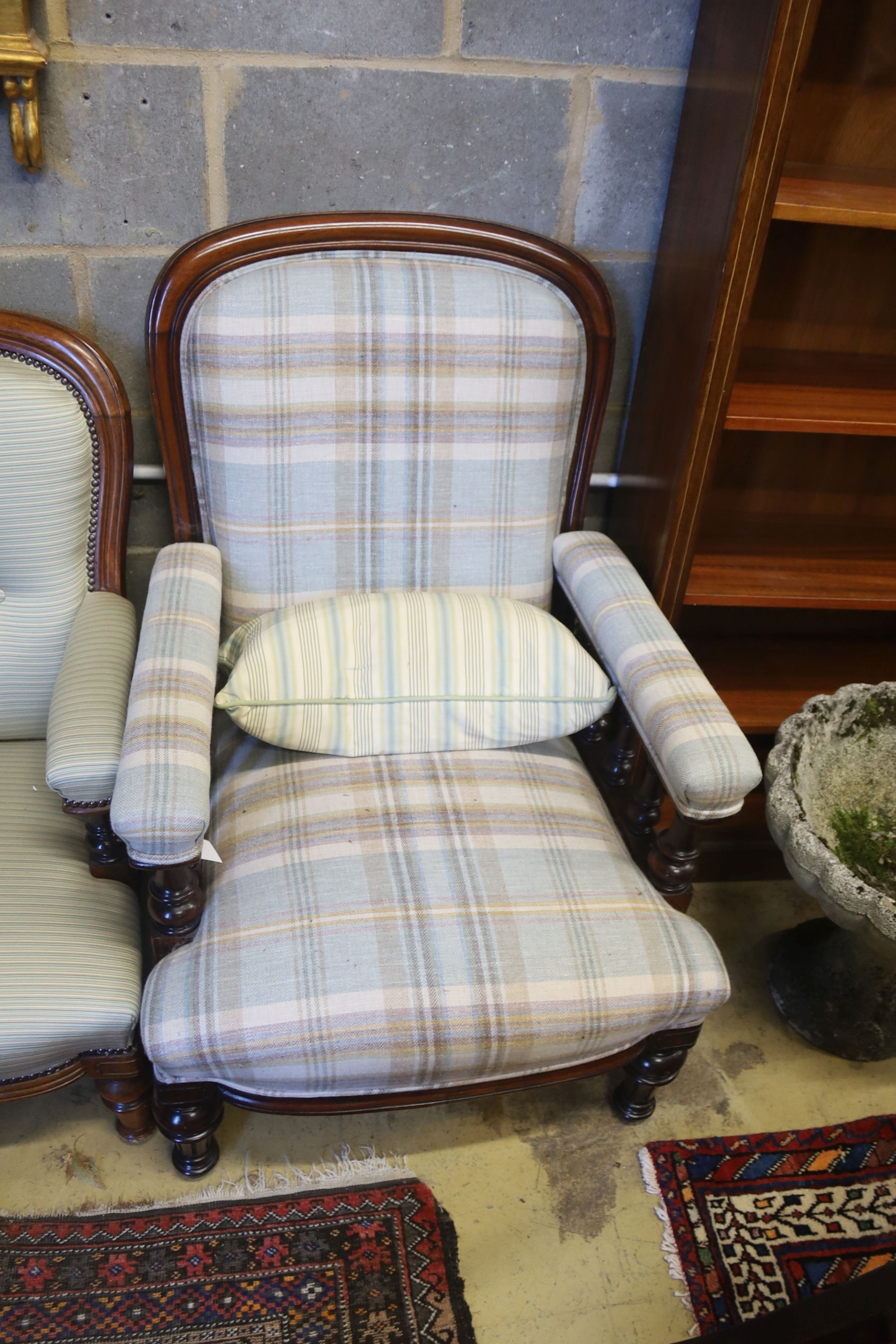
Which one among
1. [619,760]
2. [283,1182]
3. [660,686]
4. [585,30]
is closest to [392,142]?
[585,30]

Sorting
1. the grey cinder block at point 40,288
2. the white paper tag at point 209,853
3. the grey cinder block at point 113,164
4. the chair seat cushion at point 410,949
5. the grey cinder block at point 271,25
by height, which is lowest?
the chair seat cushion at point 410,949

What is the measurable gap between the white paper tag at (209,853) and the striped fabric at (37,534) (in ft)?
1.07

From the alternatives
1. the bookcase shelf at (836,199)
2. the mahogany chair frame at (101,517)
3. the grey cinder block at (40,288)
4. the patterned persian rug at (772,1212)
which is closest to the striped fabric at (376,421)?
the mahogany chair frame at (101,517)

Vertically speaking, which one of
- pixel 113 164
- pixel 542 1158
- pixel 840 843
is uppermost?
pixel 113 164

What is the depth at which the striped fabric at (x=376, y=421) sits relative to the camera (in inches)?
51.6

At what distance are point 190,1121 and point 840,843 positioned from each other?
37.4 inches

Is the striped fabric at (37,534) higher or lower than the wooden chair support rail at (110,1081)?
higher

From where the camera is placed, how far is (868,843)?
1.42 m

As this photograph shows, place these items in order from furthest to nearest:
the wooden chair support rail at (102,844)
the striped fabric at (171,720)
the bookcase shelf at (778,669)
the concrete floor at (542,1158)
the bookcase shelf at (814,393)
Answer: the bookcase shelf at (778,669), the bookcase shelf at (814,393), the concrete floor at (542,1158), the wooden chair support rail at (102,844), the striped fabric at (171,720)

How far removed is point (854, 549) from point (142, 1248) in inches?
57.1

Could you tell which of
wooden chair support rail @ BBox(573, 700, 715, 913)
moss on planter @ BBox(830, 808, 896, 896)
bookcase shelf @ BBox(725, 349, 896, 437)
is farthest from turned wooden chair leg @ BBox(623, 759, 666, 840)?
bookcase shelf @ BBox(725, 349, 896, 437)

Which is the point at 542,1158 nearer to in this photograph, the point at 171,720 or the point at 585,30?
the point at 171,720

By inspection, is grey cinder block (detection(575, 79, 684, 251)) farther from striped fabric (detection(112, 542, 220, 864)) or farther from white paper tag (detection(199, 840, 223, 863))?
white paper tag (detection(199, 840, 223, 863))

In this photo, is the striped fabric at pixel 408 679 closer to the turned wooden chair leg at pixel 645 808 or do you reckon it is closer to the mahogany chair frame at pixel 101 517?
the turned wooden chair leg at pixel 645 808
